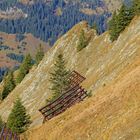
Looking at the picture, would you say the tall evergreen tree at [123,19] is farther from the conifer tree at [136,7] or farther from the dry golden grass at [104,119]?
the dry golden grass at [104,119]

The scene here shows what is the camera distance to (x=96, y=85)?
75.4 m

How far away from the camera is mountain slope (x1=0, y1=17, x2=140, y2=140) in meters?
36.8

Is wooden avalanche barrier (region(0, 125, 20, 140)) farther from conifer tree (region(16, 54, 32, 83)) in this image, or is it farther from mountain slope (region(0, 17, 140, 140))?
conifer tree (region(16, 54, 32, 83))

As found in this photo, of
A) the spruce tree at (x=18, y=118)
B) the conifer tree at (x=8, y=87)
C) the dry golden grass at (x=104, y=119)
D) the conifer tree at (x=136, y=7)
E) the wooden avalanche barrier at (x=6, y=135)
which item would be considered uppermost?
the dry golden grass at (x=104, y=119)

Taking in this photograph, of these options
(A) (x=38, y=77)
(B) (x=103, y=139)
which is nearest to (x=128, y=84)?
(B) (x=103, y=139)

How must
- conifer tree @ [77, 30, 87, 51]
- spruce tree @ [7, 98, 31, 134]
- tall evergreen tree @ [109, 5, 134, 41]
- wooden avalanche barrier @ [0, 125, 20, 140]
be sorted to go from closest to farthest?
1. wooden avalanche barrier @ [0, 125, 20, 140]
2. spruce tree @ [7, 98, 31, 134]
3. tall evergreen tree @ [109, 5, 134, 41]
4. conifer tree @ [77, 30, 87, 51]

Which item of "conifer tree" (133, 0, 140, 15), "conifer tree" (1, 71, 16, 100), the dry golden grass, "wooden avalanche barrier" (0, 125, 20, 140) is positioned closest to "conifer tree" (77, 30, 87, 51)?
"conifer tree" (133, 0, 140, 15)

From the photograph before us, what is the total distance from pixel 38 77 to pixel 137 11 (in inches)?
2008

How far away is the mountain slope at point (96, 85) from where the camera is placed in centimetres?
3681

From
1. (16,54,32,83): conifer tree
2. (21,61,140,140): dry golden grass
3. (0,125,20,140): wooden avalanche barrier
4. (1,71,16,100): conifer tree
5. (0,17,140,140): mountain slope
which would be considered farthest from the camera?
(16,54,32,83): conifer tree

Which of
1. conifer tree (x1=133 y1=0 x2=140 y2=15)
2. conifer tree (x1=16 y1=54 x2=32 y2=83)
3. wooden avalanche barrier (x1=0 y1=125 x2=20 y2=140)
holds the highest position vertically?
wooden avalanche barrier (x1=0 y1=125 x2=20 y2=140)

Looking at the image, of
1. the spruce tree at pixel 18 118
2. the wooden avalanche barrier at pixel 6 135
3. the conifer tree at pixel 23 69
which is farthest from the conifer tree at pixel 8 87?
the wooden avalanche barrier at pixel 6 135

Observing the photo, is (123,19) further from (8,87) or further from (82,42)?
(8,87)

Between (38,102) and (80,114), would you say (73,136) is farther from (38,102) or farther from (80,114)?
(38,102)
